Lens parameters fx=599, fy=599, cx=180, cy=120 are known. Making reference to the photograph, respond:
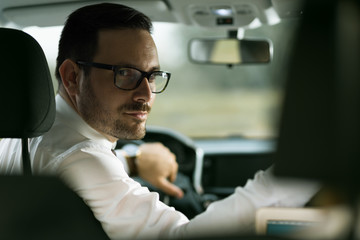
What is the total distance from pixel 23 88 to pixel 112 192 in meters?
0.46

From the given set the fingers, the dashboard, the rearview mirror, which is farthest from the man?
the dashboard

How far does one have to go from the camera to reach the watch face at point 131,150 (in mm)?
3907

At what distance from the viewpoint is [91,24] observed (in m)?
2.50

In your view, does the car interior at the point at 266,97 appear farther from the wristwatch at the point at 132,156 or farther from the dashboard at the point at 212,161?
the wristwatch at the point at 132,156

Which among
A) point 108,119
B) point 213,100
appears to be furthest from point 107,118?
point 213,100

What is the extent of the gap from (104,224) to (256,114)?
4918 millimetres


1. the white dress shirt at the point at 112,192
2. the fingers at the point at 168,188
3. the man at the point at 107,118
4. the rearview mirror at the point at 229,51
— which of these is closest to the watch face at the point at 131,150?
the fingers at the point at 168,188

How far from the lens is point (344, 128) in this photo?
871 mm

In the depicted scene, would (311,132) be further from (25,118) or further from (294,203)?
(25,118)

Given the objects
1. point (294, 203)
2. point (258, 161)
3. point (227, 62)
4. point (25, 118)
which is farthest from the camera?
point (258, 161)

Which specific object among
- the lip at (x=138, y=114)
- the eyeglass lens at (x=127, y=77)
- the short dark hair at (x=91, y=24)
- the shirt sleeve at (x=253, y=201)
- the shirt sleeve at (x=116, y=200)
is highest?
the short dark hair at (x=91, y=24)

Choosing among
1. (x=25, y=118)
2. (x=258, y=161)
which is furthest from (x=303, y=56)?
(x=258, y=161)

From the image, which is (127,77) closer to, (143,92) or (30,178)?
(143,92)

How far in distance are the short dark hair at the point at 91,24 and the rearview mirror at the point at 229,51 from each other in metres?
0.86
